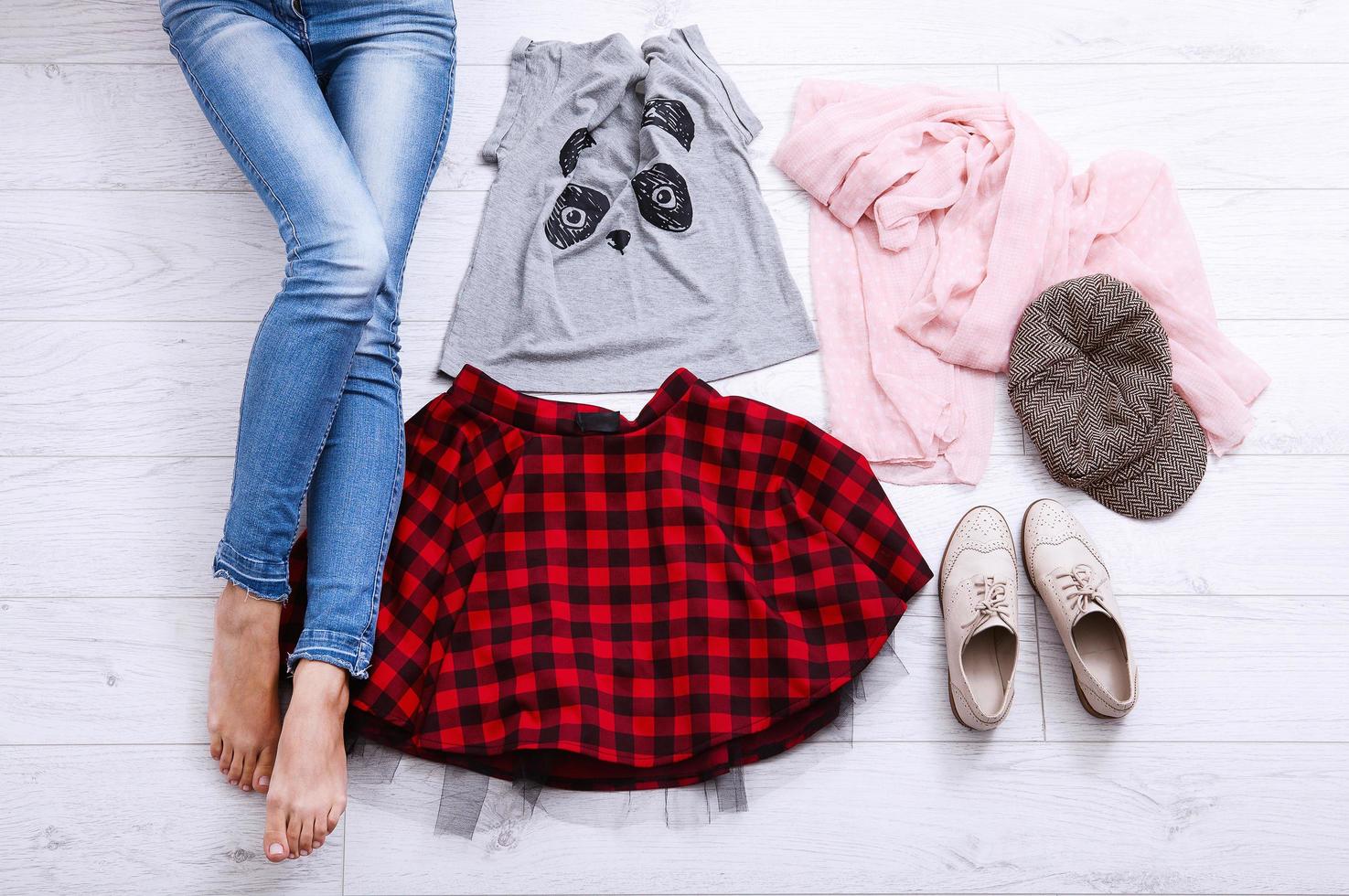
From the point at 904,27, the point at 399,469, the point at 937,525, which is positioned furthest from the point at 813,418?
the point at 904,27

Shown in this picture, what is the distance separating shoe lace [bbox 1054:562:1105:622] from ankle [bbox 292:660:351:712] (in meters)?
0.83

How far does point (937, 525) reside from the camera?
1170 mm

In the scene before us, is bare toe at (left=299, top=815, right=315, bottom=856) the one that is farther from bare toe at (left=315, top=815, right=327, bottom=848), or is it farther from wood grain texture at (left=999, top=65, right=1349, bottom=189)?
wood grain texture at (left=999, top=65, right=1349, bottom=189)

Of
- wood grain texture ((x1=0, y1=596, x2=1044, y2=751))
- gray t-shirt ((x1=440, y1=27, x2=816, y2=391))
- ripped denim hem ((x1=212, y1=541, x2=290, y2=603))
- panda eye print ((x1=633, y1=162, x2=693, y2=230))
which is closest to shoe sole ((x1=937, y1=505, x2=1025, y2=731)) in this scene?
wood grain texture ((x1=0, y1=596, x2=1044, y2=751))

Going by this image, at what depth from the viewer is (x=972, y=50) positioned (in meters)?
1.36

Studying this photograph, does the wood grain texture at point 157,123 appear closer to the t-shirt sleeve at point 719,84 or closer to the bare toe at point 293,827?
the t-shirt sleeve at point 719,84

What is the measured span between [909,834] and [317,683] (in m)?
0.68

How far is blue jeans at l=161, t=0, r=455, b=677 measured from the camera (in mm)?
955

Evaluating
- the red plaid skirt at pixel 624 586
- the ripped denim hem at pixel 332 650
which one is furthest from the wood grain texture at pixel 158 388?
the ripped denim hem at pixel 332 650

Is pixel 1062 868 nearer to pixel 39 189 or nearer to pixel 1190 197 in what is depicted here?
pixel 1190 197

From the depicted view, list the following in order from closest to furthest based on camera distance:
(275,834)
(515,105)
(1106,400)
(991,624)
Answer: (275,834)
(991,624)
(1106,400)
(515,105)

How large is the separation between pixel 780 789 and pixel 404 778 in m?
0.43

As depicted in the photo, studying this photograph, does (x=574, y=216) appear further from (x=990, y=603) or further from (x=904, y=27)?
(x=990, y=603)

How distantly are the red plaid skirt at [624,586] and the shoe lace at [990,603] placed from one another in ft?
0.26
